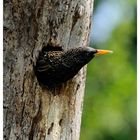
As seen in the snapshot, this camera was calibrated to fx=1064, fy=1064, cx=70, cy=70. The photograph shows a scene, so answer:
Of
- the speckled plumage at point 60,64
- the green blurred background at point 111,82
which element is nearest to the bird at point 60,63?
the speckled plumage at point 60,64

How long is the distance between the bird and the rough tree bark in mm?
35

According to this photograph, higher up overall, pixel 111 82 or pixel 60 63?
pixel 60 63

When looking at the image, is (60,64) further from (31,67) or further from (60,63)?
(31,67)

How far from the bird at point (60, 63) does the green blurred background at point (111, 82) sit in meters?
4.17

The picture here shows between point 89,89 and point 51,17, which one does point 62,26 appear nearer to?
point 51,17

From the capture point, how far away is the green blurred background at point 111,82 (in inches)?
344

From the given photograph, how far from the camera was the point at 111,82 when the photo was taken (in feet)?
28.9

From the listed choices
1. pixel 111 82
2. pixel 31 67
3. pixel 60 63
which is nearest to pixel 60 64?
pixel 60 63

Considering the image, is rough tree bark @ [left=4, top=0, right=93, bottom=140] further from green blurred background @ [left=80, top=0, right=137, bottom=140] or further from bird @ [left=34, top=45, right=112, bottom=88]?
green blurred background @ [left=80, top=0, right=137, bottom=140]

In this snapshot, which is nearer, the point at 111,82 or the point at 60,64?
the point at 60,64

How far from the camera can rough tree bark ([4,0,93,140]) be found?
14.3 feet

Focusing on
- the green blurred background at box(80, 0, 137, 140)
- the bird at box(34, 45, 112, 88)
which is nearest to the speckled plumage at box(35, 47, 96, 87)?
the bird at box(34, 45, 112, 88)

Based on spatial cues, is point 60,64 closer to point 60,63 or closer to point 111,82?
point 60,63

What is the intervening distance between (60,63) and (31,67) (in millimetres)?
129
